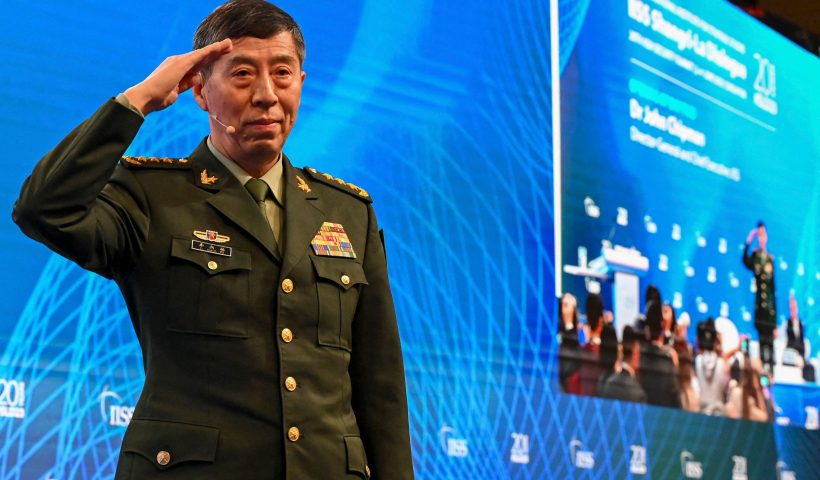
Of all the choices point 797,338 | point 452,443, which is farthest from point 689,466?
point 452,443

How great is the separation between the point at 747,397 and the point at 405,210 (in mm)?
2055

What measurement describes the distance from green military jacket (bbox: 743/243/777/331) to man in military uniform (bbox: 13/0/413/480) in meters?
3.42

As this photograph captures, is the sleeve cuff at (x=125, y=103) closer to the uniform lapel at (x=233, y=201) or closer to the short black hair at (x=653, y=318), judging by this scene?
the uniform lapel at (x=233, y=201)

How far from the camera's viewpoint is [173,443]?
1.41 meters

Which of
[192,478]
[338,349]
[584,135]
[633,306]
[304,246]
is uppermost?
[584,135]

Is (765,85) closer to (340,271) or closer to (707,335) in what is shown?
(707,335)

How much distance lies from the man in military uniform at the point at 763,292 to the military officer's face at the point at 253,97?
3531mm

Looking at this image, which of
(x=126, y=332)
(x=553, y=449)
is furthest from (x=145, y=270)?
(x=553, y=449)

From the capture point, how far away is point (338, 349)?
5.15 feet

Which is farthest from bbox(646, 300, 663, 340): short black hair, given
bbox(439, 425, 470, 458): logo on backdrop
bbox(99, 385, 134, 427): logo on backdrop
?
bbox(99, 385, 134, 427): logo on backdrop

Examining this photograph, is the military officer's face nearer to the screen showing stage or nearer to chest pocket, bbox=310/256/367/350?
chest pocket, bbox=310/256/367/350

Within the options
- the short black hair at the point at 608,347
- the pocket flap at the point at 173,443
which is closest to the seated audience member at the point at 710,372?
the short black hair at the point at 608,347

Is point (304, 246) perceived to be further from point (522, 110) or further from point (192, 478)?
point (522, 110)

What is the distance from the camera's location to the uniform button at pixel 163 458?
4.59ft
